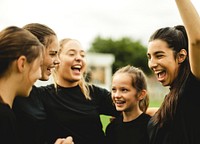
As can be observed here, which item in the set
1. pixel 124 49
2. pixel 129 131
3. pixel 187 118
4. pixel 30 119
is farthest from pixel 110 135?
pixel 124 49

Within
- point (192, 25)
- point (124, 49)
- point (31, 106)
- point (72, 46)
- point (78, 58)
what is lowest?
point (124, 49)

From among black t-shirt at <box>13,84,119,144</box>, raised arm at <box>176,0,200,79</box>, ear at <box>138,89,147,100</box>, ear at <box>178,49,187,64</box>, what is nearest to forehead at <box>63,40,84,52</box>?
black t-shirt at <box>13,84,119,144</box>

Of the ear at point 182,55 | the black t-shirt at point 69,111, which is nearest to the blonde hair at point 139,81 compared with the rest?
the black t-shirt at point 69,111

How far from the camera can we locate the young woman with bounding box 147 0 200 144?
2.90 metres

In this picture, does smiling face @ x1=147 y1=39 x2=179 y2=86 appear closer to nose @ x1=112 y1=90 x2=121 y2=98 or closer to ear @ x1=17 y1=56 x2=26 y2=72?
nose @ x1=112 y1=90 x2=121 y2=98

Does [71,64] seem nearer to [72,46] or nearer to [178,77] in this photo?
[72,46]

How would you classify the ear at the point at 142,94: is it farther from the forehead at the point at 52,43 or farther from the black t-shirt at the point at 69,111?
the forehead at the point at 52,43

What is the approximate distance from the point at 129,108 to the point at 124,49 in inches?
3181

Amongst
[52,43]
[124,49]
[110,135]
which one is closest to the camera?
[52,43]

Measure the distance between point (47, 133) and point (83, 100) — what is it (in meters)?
0.59

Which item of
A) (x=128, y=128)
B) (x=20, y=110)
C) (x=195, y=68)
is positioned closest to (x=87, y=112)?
(x=128, y=128)

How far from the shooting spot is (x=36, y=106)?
13.4 feet

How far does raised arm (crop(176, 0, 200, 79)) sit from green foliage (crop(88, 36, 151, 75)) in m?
76.1

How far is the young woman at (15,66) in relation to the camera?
118 inches
